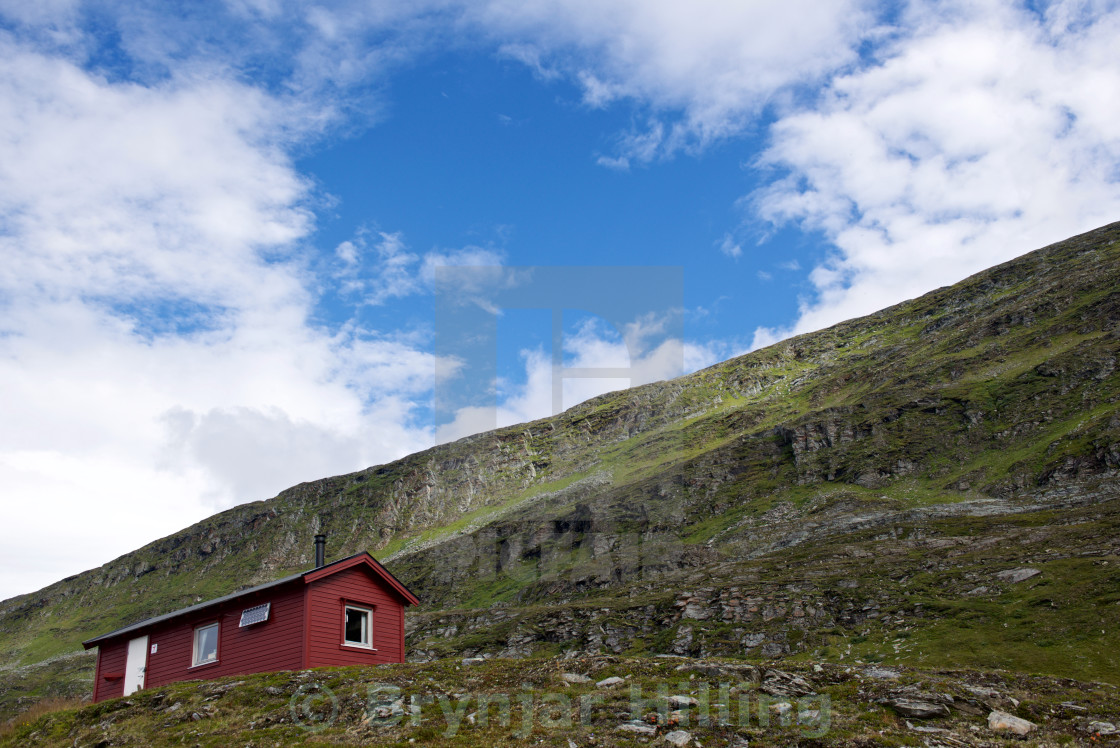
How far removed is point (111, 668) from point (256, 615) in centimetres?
1227

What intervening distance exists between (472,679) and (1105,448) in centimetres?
9262

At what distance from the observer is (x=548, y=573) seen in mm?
124688

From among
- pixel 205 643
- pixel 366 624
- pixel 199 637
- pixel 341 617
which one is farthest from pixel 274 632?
pixel 199 637

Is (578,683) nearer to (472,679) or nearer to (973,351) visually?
(472,679)

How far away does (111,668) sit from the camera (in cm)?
3766

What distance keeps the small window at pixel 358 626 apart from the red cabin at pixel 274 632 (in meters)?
0.05

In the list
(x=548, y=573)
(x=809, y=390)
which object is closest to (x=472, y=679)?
(x=548, y=573)

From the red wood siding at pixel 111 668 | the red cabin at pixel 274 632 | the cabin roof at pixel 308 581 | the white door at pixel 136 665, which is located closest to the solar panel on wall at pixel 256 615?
the red cabin at pixel 274 632

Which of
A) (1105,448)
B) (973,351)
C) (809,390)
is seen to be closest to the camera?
(1105,448)

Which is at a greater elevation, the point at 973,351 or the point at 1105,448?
the point at 973,351

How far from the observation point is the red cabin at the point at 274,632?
31.3 m

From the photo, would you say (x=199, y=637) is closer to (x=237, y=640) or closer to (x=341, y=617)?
(x=237, y=640)

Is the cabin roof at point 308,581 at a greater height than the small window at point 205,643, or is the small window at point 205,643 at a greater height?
the cabin roof at point 308,581
